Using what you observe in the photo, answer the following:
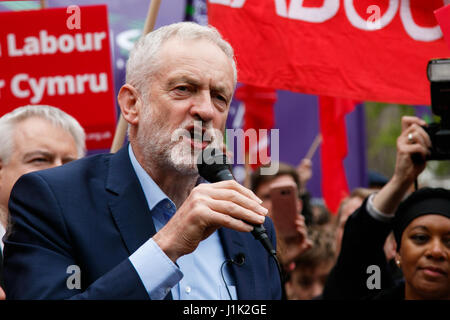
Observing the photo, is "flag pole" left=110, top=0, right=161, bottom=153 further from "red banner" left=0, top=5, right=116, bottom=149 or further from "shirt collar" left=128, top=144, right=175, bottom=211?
"shirt collar" left=128, top=144, right=175, bottom=211

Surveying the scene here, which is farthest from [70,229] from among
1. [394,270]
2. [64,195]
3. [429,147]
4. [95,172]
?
[394,270]

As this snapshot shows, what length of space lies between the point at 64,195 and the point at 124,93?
569 millimetres

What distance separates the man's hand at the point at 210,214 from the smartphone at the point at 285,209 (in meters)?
2.71

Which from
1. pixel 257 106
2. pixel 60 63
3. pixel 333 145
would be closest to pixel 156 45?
pixel 60 63

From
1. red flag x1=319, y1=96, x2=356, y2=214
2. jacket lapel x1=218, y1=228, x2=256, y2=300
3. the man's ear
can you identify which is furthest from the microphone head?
red flag x1=319, y1=96, x2=356, y2=214

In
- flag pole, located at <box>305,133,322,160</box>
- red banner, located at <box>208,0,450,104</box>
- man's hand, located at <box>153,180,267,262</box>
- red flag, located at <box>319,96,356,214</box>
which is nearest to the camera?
man's hand, located at <box>153,180,267,262</box>

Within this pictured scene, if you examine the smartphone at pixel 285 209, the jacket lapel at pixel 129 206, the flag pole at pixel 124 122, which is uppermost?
the flag pole at pixel 124 122

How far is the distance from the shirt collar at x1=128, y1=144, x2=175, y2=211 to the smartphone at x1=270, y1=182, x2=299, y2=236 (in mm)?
2168

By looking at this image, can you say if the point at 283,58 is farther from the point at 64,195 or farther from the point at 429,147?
the point at 64,195

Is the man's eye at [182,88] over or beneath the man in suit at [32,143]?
over

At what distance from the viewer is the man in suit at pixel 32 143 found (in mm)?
3957

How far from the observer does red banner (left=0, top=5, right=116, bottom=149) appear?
15.9 feet

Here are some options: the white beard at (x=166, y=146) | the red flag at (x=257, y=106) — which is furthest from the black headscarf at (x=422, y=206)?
the red flag at (x=257, y=106)

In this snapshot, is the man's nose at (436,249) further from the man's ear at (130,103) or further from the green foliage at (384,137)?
the green foliage at (384,137)
